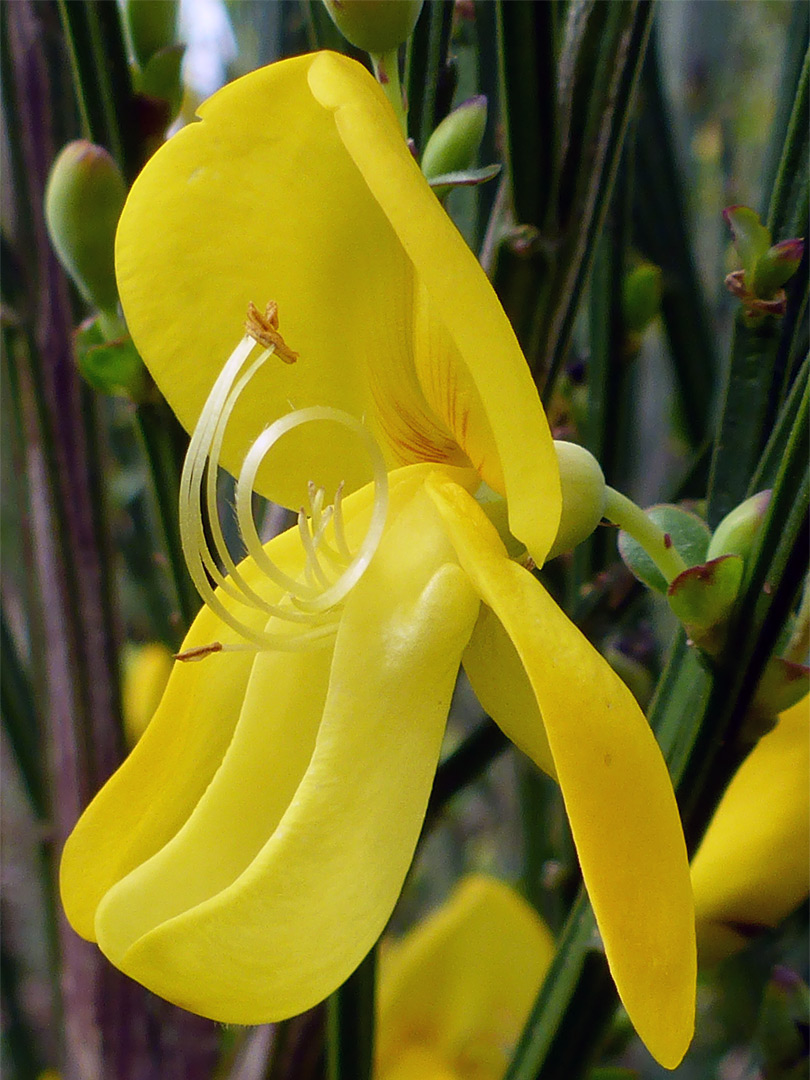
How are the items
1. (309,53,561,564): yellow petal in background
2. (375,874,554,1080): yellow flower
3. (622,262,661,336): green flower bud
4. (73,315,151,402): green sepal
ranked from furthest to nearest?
(375,874,554,1080): yellow flower
(622,262,661,336): green flower bud
(73,315,151,402): green sepal
(309,53,561,564): yellow petal in background

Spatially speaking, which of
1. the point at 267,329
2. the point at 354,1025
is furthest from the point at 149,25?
the point at 354,1025

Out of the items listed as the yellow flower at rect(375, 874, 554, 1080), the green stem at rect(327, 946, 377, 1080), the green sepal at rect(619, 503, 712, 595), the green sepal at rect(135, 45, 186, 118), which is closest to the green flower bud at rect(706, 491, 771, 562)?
the green sepal at rect(619, 503, 712, 595)

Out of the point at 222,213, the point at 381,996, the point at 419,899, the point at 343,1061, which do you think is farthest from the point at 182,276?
the point at 419,899

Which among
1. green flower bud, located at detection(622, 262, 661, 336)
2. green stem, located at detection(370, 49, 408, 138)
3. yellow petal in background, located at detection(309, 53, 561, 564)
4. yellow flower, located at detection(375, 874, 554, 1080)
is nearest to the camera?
yellow petal in background, located at detection(309, 53, 561, 564)

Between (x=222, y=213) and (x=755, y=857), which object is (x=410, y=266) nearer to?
(x=222, y=213)

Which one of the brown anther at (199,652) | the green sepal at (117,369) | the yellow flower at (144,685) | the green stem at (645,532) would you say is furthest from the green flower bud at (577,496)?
the yellow flower at (144,685)

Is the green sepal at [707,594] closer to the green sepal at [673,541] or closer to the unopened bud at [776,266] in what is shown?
the green sepal at [673,541]

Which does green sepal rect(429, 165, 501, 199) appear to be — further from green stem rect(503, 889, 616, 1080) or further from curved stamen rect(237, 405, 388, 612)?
green stem rect(503, 889, 616, 1080)
